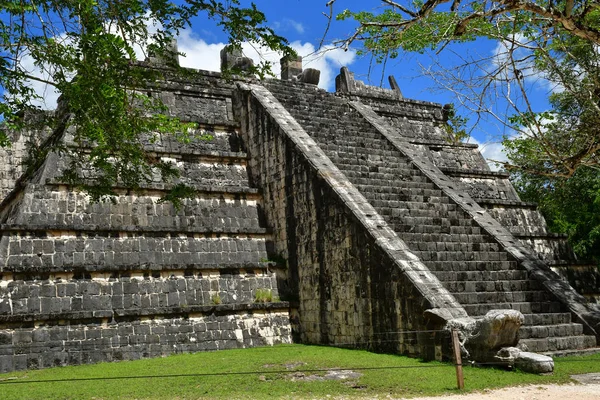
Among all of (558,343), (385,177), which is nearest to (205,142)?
(385,177)

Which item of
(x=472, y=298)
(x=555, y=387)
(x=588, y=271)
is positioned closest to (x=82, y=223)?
(x=472, y=298)

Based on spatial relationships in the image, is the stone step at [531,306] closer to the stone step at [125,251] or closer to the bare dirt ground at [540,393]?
the bare dirt ground at [540,393]

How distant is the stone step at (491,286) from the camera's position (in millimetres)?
8812

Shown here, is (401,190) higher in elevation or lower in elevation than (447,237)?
higher

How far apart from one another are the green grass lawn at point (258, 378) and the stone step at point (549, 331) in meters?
0.60

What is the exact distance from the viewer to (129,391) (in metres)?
6.13

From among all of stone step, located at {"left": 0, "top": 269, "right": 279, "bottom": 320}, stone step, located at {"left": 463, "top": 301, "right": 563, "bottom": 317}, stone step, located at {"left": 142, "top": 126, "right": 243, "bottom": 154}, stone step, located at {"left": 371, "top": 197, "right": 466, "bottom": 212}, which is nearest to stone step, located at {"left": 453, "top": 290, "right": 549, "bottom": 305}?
stone step, located at {"left": 463, "top": 301, "right": 563, "bottom": 317}

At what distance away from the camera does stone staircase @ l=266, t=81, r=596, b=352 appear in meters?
8.55

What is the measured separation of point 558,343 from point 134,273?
244 inches

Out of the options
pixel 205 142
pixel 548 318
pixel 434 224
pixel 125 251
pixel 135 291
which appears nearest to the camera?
pixel 548 318

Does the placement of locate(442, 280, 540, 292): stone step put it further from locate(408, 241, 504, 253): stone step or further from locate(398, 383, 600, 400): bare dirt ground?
locate(398, 383, 600, 400): bare dirt ground

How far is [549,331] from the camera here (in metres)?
8.27

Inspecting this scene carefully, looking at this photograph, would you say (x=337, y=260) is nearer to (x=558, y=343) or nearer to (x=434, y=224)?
(x=434, y=224)

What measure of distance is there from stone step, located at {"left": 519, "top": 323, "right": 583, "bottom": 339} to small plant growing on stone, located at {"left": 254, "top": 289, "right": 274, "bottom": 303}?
3986 mm
